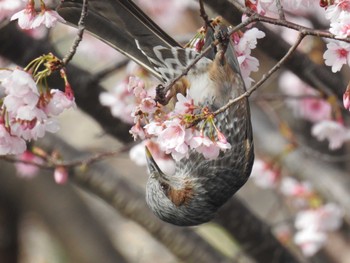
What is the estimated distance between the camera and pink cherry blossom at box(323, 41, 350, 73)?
7.72 feet

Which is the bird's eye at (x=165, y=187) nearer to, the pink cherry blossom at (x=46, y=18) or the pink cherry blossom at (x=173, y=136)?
the pink cherry blossom at (x=173, y=136)

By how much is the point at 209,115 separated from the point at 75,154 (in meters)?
2.30

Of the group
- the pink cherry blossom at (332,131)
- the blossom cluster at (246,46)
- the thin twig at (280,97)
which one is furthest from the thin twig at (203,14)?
the pink cherry blossom at (332,131)

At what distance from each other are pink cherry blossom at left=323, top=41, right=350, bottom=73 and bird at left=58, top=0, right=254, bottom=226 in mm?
382

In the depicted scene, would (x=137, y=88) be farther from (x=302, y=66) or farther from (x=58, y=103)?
(x=302, y=66)

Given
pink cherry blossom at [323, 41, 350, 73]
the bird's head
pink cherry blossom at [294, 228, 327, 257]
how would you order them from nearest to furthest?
pink cherry blossom at [323, 41, 350, 73] < the bird's head < pink cherry blossom at [294, 228, 327, 257]

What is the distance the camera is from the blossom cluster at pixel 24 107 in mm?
2111

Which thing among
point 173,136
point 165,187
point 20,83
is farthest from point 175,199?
point 20,83

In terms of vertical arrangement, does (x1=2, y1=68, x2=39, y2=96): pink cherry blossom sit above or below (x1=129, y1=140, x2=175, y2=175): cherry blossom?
above

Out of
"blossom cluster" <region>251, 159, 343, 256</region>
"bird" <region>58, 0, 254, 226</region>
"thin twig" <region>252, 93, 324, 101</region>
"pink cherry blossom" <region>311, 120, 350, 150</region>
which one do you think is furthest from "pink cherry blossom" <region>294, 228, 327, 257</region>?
"bird" <region>58, 0, 254, 226</region>

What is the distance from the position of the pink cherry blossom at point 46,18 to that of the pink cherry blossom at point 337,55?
0.82 meters

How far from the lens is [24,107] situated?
217cm

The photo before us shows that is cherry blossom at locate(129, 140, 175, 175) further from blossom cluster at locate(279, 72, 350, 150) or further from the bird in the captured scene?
blossom cluster at locate(279, 72, 350, 150)

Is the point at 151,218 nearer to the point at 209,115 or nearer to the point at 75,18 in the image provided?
the point at 75,18
